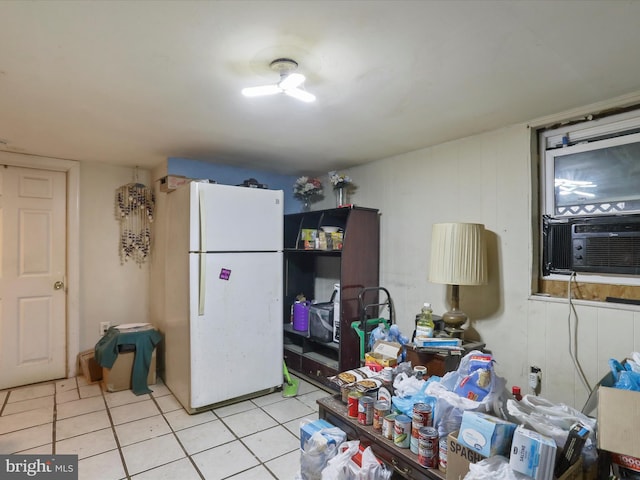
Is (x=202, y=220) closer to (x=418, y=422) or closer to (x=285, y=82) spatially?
(x=285, y=82)

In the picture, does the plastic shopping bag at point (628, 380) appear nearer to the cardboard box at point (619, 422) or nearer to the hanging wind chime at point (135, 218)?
the cardboard box at point (619, 422)

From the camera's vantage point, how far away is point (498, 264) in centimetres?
248

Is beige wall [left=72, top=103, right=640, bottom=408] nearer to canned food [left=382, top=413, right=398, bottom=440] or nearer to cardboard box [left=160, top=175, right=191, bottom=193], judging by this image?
cardboard box [left=160, top=175, right=191, bottom=193]

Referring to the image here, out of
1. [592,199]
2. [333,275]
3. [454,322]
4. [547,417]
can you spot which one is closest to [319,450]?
[547,417]

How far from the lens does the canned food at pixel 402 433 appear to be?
142 cm

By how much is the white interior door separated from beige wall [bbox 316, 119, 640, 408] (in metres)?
3.24

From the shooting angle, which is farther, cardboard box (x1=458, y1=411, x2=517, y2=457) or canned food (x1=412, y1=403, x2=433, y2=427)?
canned food (x1=412, y1=403, x2=433, y2=427)

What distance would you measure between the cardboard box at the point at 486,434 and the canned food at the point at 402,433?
24 cm

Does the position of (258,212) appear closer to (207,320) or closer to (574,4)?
(207,320)

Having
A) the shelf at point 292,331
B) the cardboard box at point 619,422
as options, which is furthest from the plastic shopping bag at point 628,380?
the shelf at point 292,331

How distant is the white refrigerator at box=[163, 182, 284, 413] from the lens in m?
2.68

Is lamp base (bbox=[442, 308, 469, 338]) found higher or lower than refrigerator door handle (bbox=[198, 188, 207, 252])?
lower

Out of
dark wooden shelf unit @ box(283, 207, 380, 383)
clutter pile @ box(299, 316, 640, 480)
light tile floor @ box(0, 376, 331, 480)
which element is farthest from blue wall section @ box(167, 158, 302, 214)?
clutter pile @ box(299, 316, 640, 480)

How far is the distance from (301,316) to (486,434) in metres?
2.50
